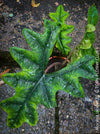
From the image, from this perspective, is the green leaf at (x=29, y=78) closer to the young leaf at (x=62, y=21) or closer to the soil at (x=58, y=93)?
the young leaf at (x=62, y=21)

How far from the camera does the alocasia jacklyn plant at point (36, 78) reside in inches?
29.8

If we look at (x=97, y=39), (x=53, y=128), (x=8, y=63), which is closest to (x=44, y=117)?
(x=53, y=128)

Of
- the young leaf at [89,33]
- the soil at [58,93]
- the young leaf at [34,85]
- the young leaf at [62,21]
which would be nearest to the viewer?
the young leaf at [34,85]

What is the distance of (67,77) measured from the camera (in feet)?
2.74

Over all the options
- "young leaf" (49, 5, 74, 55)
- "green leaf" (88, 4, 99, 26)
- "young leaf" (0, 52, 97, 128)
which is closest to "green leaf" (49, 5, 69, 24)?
"young leaf" (49, 5, 74, 55)

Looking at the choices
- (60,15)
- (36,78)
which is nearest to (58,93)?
(36,78)

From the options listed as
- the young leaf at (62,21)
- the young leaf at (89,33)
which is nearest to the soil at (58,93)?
the young leaf at (62,21)

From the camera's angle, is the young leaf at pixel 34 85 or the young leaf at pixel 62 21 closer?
the young leaf at pixel 34 85

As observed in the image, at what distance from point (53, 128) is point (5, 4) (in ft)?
3.72

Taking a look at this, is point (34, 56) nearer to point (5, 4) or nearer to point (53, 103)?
point (53, 103)

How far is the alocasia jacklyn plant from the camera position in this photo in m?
0.76

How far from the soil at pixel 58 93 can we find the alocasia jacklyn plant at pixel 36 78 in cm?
47

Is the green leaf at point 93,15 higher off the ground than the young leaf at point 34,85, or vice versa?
the green leaf at point 93,15

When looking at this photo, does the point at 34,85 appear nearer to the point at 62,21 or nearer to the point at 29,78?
the point at 29,78
